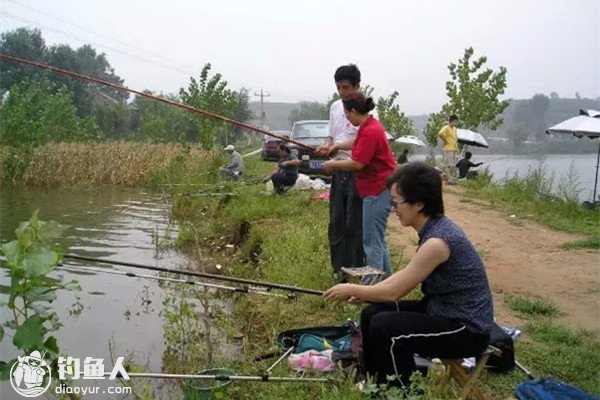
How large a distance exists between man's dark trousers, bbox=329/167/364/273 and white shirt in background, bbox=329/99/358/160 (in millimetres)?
290

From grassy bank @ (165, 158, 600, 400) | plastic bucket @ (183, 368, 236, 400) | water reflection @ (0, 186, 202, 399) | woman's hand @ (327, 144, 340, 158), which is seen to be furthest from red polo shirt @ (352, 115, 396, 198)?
water reflection @ (0, 186, 202, 399)

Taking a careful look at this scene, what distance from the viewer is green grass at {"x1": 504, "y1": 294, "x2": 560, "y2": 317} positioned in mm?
4848

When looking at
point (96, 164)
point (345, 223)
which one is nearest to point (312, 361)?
point (345, 223)

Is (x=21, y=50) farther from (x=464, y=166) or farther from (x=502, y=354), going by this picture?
(x=502, y=354)

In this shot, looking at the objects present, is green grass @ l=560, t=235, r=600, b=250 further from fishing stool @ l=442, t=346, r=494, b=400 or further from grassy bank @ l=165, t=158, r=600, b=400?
fishing stool @ l=442, t=346, r=494, b=400

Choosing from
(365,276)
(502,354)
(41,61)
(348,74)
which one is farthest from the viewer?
(41,61)

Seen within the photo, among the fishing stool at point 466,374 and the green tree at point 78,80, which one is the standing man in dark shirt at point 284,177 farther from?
the green tree at point 78,80

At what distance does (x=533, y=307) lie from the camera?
4.89 m

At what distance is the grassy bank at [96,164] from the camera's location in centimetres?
1595

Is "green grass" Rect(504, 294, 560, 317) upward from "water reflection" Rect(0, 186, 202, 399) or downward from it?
upward

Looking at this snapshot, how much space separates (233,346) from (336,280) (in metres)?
1.15

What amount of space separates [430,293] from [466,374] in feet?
1.63

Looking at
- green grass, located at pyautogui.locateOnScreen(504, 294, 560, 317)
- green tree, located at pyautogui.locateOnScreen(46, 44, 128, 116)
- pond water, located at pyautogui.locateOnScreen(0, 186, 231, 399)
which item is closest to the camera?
green grass, located at pyautogui.locateOnScreen(504, 294, 560, 317)

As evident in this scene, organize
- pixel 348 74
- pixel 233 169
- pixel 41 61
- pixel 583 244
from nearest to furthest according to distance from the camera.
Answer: pixel 348 74 → pixel 583 244 → pixel 233 169 → pixel 41 61
